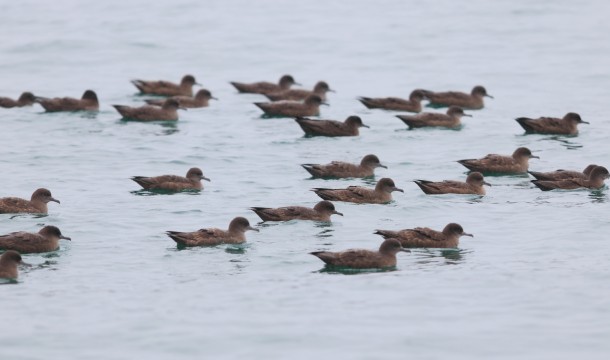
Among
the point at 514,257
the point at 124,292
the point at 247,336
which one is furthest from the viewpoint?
the point at 514,257

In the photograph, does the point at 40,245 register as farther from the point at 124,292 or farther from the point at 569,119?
the point at 569,119

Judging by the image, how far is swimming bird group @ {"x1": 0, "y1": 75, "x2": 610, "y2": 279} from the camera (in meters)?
21.0

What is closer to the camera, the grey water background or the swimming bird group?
the grey water background

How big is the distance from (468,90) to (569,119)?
7.63 m

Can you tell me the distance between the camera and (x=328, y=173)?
26.7 meters

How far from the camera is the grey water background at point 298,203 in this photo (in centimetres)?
1741

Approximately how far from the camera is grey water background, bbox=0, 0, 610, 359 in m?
17.4

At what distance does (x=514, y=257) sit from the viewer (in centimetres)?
2084

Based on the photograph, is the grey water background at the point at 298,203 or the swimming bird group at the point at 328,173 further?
the swimming bird group at the point at 328,173

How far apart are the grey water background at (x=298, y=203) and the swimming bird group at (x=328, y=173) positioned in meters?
0.25

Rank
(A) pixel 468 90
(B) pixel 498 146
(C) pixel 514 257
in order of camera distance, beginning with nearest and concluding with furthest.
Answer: (C) pixel 514 257 < (B) pixel 498 146 < (A) pixel 468 90

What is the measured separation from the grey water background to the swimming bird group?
0.25m

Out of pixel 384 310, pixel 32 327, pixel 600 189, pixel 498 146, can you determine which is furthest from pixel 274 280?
pixel 498 146

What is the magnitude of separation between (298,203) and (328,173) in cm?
198
